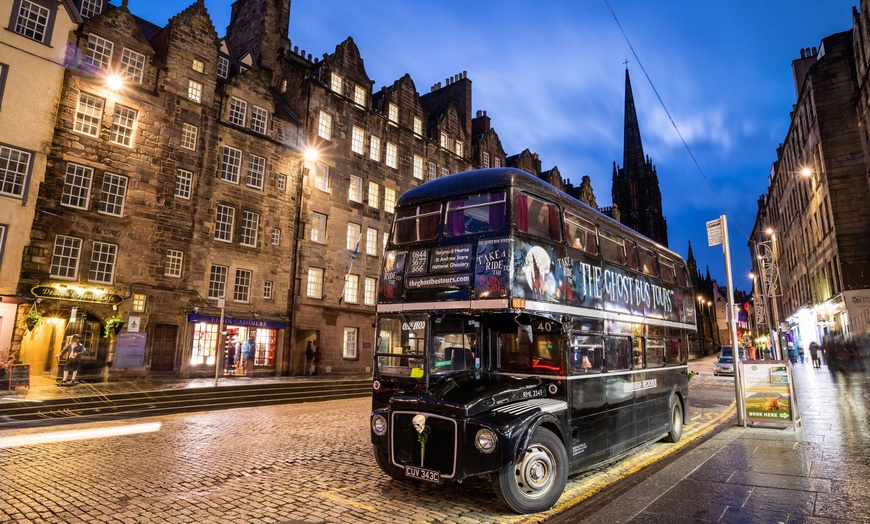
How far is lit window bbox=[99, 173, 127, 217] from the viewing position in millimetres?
20266

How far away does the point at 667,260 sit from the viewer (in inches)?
454

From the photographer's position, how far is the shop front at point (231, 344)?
72.6 ft

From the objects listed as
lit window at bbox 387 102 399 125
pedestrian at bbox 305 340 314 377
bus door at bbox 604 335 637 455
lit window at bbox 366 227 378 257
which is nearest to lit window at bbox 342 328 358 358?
pedestrian at bbox 305 340 314 377

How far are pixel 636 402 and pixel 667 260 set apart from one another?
437 centimetres

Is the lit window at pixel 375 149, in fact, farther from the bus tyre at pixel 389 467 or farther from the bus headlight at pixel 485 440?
the bus headlight at pixel 485 440

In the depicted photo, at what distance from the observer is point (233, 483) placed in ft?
22.3

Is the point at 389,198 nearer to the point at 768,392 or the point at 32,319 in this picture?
A: the point at 32,319

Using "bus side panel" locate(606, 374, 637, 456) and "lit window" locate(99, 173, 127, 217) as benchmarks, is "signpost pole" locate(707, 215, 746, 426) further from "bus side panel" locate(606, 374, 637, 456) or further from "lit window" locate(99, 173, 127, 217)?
"lit window" locate(99, 173, 127, 217)

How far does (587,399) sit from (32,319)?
20.3 meters

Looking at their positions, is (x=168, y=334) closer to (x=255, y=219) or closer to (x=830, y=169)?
(x=255, y=219)

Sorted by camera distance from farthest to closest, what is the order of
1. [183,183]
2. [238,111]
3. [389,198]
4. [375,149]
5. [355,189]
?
[389,198], [375,149], [355,189], [238,111], [183,183]

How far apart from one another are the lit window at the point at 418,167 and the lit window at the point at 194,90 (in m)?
14.7

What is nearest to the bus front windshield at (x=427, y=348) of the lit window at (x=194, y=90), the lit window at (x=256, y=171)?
the lit window at (x=256, y=171)

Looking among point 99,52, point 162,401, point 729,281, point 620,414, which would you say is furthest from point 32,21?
point 729,281
